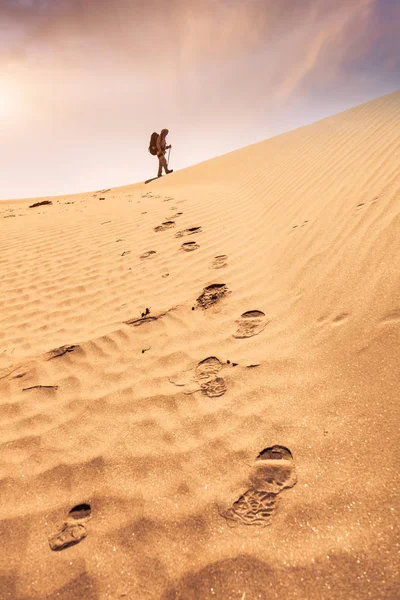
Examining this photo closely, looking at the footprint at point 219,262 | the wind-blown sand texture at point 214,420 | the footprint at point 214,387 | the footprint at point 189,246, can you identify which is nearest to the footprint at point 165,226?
the footprint at point 189,246

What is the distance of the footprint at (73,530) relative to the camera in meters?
1.33

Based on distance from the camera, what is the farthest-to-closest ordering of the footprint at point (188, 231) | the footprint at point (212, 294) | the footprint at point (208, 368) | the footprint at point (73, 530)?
the footprint at point (188, 231)
the footprint at point (212, 294)
the footprint at point (208, 368)
the footprint at point (73, 530)

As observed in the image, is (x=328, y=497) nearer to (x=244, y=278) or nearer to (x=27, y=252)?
(x=244, y=278)

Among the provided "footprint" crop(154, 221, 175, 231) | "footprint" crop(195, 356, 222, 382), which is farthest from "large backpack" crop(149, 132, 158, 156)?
"footprint" crop(195, 356, 222, 382)

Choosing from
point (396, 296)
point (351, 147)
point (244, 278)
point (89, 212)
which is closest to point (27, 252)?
point (89, 212)

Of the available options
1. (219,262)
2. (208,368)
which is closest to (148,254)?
(219,262)

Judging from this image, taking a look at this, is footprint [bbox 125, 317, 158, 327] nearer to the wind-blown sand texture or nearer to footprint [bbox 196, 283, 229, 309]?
the wind-blown sand texture

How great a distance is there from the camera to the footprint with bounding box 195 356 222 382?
2.14 metres

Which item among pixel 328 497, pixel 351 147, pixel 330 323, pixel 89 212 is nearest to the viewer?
pixel 328 497

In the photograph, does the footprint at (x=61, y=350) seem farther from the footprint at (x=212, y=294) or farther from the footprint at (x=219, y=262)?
the footprint at (x=219, y=262)

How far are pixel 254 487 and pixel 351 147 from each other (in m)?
6.68

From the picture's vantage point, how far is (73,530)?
1.38m

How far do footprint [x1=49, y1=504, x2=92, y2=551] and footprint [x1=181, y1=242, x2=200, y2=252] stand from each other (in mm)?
3145

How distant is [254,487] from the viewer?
56.7 inches
